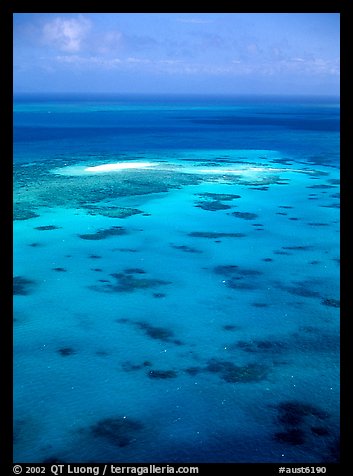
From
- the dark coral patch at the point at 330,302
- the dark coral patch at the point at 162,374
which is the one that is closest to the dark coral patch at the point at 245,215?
the dark coral patch at the point at 330,302

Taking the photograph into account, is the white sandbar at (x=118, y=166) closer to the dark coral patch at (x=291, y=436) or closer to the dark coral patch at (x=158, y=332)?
the dark coral patch at (x=158, y=332)

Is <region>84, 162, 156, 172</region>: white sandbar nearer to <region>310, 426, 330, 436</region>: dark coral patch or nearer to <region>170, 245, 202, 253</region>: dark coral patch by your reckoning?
<region>170, 245, 202, 253</region>: dark coral patch

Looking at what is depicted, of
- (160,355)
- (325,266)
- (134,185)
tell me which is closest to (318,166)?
(134,185)

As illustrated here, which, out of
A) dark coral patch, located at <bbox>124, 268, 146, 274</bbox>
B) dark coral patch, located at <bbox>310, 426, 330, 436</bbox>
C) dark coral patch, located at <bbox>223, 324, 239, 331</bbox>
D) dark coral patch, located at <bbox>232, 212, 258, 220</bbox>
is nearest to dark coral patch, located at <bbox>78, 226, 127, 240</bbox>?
dark coral patch, located at <bbox>124, 268, 146, 274</bbox>
